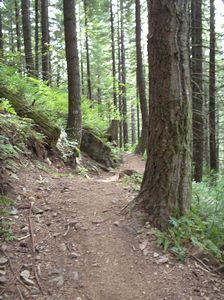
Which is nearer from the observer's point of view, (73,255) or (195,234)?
(73,255)

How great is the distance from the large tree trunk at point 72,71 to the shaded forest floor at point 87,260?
3.91 m

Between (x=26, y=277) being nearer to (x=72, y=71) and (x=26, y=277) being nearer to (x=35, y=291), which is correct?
(x=35, y=291)

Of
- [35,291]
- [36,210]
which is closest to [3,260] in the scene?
[35,291]

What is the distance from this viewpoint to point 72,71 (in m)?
8.59

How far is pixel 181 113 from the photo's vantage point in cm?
439

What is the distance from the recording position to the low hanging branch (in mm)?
7324

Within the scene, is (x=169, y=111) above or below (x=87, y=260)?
above

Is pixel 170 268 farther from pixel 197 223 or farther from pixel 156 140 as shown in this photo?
pixel 156 140

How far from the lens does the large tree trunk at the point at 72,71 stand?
8.23 metres

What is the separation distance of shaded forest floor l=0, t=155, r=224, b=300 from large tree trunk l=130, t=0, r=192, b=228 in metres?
0.53

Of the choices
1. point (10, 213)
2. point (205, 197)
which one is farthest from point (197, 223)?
point (10, 213)

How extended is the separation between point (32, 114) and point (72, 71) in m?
1.92

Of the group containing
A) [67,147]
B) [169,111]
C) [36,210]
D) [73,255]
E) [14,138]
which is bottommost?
[73,255]

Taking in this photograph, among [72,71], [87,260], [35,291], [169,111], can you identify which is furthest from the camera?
[72,71]
